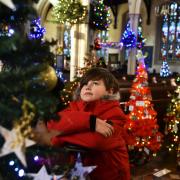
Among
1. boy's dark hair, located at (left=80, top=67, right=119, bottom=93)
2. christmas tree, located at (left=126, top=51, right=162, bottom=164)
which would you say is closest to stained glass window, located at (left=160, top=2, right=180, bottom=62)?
christmas tree, located at (left=126, top=51, right=162, bottom=164)

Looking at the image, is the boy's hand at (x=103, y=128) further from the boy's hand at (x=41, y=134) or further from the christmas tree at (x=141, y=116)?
the christmas tree at (x=141, y=116)

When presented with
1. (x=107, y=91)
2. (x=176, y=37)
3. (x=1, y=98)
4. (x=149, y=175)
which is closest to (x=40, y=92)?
(x=1, y=98)

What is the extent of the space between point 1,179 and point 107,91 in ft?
2.46

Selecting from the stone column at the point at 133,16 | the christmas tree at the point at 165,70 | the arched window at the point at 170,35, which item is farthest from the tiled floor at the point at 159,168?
the arched window at the point at 170,35

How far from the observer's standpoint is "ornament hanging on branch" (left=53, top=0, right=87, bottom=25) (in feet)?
28.0

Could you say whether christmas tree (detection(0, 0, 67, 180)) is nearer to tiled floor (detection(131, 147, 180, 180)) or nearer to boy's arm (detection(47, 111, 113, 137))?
boy's arm (detection(47, 111, 113, 137))

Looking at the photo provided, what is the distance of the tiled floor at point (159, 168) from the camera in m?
4.05

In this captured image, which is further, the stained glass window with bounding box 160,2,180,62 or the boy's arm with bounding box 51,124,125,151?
the stained glass window with bounding box 160,2,180,62

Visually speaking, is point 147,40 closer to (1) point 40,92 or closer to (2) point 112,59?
(2) point 112,59

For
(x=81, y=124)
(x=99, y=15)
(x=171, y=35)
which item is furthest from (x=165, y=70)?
(x=81, y=124)

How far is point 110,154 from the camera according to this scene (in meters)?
1.47

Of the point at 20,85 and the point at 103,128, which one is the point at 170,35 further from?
the point at 20,85

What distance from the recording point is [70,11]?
8648mm

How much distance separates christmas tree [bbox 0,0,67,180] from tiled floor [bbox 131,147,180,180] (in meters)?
3.39
